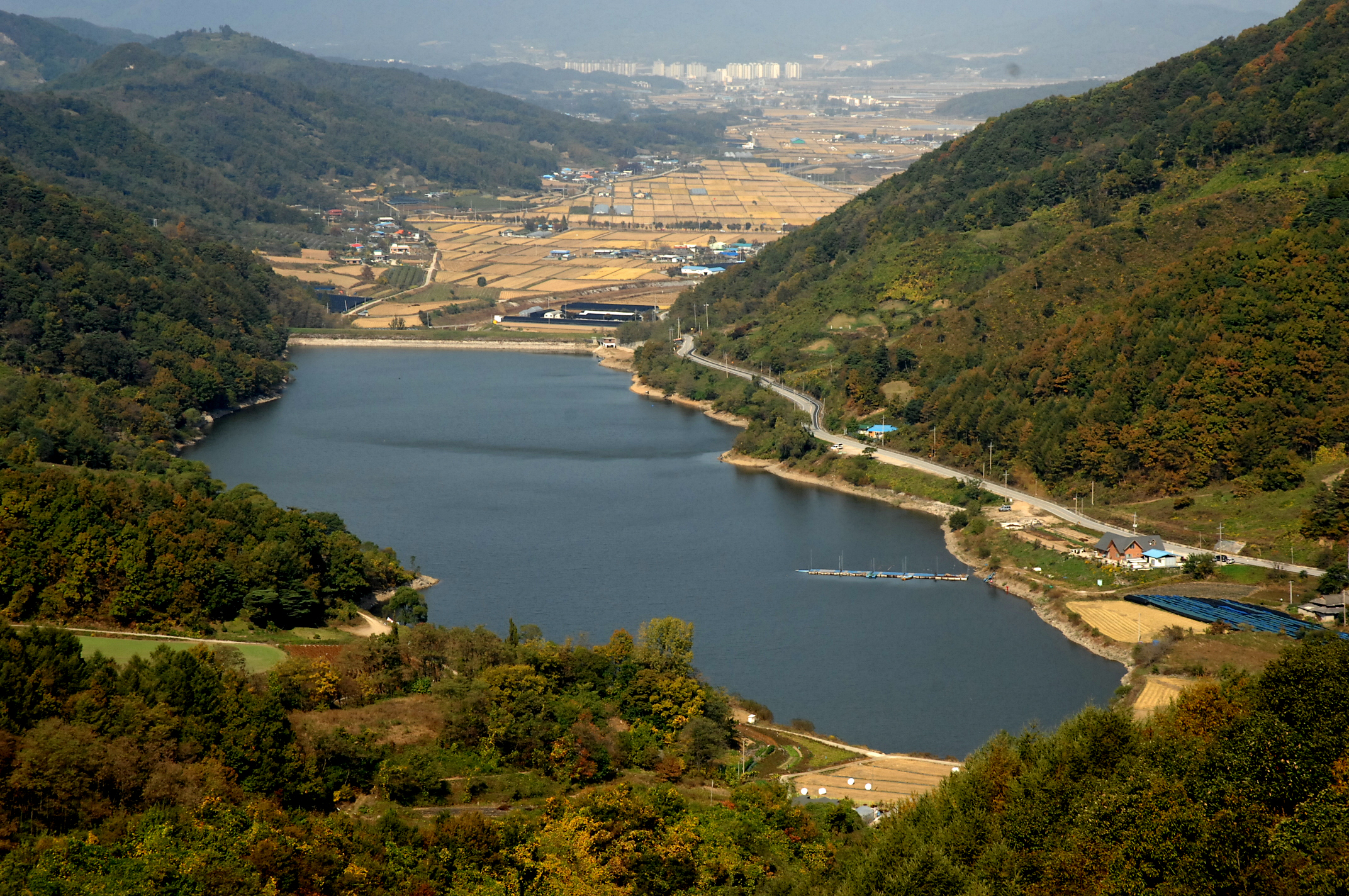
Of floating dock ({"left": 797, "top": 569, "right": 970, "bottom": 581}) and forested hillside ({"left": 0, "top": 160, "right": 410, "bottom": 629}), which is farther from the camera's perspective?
floating dock ({"left": 797, "top": 569, "right": 970, "bottom": 581})

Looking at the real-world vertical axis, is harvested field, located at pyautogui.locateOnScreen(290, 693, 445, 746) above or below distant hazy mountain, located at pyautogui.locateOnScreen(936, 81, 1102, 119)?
below

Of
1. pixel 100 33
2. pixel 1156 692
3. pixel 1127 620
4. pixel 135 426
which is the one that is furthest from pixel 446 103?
pixel 1156 692

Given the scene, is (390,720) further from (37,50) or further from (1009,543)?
(37,50)

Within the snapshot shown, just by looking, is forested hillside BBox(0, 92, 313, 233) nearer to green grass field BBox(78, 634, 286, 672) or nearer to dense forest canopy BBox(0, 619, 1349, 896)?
green grass field BBox(78, 634, 286, 672)

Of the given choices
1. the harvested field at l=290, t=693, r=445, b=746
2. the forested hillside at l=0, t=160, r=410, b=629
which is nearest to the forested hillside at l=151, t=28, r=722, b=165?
the forested hillside at l=0, t=160, r=410, b=629

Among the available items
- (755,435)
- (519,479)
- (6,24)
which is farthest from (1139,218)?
(6,24)

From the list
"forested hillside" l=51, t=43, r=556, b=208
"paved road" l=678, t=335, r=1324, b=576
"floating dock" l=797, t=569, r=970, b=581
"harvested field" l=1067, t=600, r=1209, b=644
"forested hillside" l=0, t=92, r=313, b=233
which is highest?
"forested hillside" l=51, t=43, r=556, b=208

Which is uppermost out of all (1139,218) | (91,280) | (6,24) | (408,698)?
(6,24)

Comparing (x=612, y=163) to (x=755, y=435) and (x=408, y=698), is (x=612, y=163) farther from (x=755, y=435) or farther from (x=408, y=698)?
(x=408, y=698)
